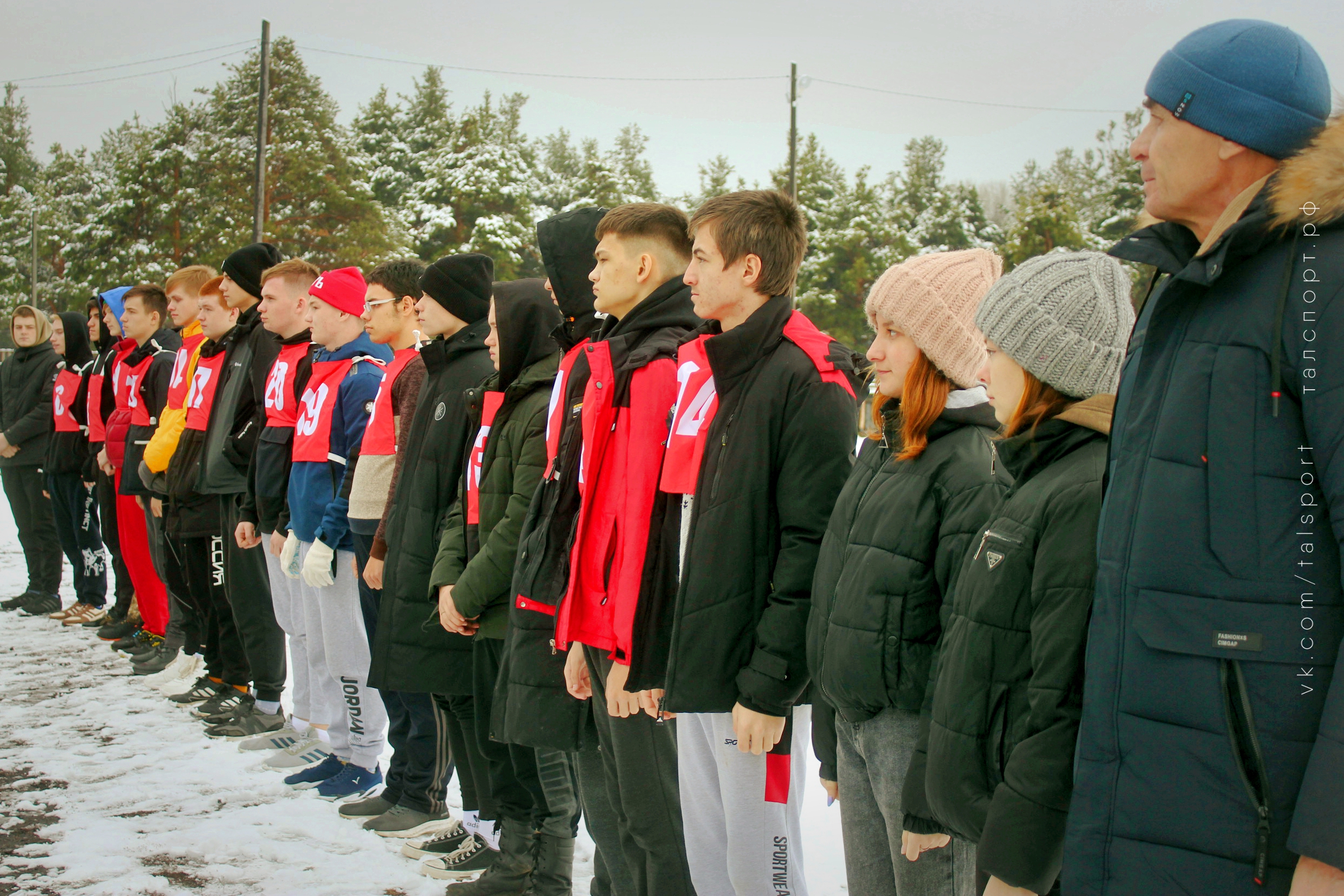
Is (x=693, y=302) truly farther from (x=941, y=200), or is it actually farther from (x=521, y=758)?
(x=941, y=200)

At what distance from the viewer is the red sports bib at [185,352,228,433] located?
20.5 ft

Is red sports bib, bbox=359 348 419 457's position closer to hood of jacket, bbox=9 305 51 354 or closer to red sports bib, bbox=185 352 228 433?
red sports bib, bbox=185 352 228 433

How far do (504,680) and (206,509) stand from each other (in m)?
3.60

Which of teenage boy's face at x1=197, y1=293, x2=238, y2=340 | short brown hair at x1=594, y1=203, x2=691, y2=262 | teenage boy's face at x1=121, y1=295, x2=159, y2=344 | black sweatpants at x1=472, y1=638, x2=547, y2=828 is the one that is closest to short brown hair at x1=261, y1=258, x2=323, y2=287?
teenage boy's face at x1=197, y1=293, x2=238, y2=340

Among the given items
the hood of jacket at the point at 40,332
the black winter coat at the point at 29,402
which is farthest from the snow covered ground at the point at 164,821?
the hood of jacket at the point at 40,332

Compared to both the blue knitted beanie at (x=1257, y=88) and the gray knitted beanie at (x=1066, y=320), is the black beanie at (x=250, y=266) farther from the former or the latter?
the blue knitted beanie at (x=1257, y=88)

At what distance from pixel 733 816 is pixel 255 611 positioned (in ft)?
13.6

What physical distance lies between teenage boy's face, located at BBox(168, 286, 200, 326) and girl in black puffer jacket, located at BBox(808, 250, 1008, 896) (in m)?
6.00

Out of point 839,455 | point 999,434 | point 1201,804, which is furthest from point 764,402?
point 1201,804

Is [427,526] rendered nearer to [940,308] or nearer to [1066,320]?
[940,308]

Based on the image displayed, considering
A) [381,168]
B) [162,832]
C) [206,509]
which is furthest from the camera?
[381,168]

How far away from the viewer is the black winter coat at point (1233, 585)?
1.31 meters

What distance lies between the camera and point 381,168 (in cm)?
3984

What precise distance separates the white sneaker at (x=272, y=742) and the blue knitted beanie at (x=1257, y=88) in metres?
5.28
